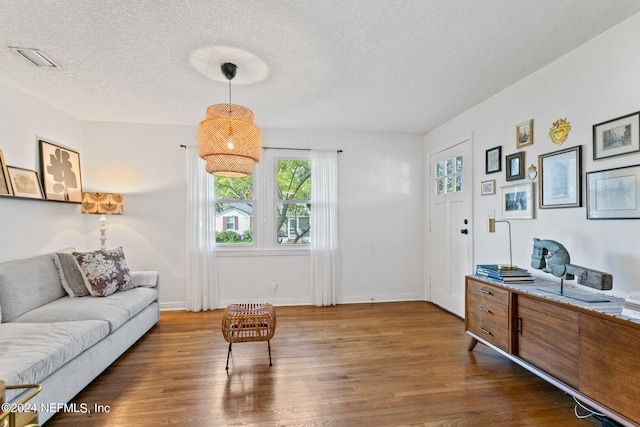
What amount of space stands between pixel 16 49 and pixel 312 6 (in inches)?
91.6

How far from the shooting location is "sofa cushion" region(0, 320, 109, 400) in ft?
5.09

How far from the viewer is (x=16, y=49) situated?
2270 mm

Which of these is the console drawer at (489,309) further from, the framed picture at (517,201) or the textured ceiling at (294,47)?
the textured ceiling at (294,47)

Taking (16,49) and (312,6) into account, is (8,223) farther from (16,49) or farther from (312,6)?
(312,6)

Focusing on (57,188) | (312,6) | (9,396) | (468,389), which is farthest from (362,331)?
(57,188)

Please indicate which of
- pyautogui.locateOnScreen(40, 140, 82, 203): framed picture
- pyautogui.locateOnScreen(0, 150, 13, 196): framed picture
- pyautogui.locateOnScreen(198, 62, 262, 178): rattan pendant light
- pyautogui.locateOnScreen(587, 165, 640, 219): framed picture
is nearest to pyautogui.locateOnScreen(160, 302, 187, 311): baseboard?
pyautogui.locateOnScreen(40, 140, 82, 203): framed picture

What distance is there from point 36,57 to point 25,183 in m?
1.31

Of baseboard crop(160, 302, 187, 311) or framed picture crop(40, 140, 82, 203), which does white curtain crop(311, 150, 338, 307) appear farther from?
framed picture crop(40, 140, 82, 203)

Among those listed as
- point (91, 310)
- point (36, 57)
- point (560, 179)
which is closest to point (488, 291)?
point (560, 179)

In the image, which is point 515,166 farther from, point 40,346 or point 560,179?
point 40,346

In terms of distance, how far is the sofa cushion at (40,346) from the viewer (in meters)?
1.55

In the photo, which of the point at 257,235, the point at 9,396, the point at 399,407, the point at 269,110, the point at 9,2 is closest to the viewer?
the point at 9,396

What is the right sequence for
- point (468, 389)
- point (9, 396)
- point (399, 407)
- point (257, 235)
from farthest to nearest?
1. point (257, 235)
2. point (468, 389)
3. point (399, 407)
4. point (9, 396)

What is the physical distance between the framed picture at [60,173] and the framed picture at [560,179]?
4.98m
